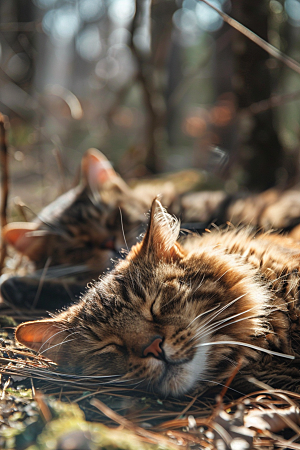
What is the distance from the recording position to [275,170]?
380cm

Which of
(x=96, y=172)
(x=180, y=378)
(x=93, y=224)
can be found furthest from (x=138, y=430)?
(x=96, y=172)

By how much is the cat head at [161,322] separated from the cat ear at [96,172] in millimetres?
1366

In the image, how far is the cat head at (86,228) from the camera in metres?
2.75

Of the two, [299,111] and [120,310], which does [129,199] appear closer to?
[120,310]

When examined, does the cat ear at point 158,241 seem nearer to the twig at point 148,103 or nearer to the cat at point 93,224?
the cat at point 93,224

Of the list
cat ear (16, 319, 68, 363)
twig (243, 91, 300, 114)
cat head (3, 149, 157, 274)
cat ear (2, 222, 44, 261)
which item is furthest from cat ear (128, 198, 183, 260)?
twig (243, 91, 300, 114)

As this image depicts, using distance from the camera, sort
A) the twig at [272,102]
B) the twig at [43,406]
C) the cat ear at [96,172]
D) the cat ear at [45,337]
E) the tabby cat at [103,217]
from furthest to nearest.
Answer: the cat ear at [96,172] < the twig at [272,102] < the tabby cat at [103,217] < the cat ear at [45,337] < the twig at [43,406]

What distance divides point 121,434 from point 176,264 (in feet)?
2.63

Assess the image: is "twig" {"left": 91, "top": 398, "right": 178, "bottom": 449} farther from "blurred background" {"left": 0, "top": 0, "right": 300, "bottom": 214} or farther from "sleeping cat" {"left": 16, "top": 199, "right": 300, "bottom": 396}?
"blurred background" {"left": 0, "top": 0, "right": 300, "bottom": 214}

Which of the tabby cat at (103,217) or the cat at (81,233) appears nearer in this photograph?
the cat at (81,233)

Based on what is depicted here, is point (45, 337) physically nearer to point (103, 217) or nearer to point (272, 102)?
point (103, 217)

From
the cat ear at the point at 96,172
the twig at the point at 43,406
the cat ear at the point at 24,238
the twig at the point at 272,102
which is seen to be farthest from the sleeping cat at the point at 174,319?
the twig at the point at 272,102

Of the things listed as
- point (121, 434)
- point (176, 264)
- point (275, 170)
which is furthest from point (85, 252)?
point (275, 170)

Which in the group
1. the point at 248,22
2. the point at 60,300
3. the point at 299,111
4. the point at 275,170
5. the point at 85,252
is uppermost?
the point at 248,22
